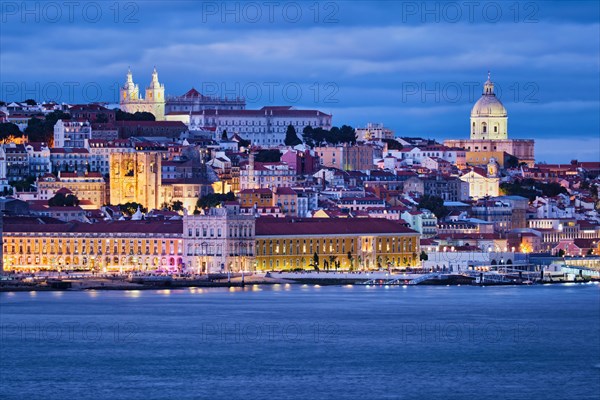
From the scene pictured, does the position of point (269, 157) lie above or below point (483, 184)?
above

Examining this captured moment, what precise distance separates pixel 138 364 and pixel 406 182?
3459 cm

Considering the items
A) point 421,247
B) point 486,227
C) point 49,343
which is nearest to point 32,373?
point 49,343

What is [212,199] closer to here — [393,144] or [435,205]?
[435,205]

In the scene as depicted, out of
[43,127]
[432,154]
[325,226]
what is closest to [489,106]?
[432,154]

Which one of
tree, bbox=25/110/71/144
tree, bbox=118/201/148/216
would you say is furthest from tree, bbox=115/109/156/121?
tree, bbox=118/201/148/216

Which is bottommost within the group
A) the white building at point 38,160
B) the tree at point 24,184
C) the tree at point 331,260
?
the tree at point 331,260

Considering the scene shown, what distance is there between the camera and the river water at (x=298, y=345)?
31.2 metres

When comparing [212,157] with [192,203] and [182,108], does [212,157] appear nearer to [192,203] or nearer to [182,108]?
[192,203]

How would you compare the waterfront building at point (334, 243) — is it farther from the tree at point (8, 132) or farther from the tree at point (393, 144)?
the tree at point (393, 144)

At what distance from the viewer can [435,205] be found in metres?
62.8

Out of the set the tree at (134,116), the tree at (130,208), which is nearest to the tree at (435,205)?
the tree at (130,208)

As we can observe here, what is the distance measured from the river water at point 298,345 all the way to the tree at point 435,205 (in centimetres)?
1396

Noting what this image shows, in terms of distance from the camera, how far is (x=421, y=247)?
55656mm

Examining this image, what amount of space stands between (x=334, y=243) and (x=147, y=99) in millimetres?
25823
